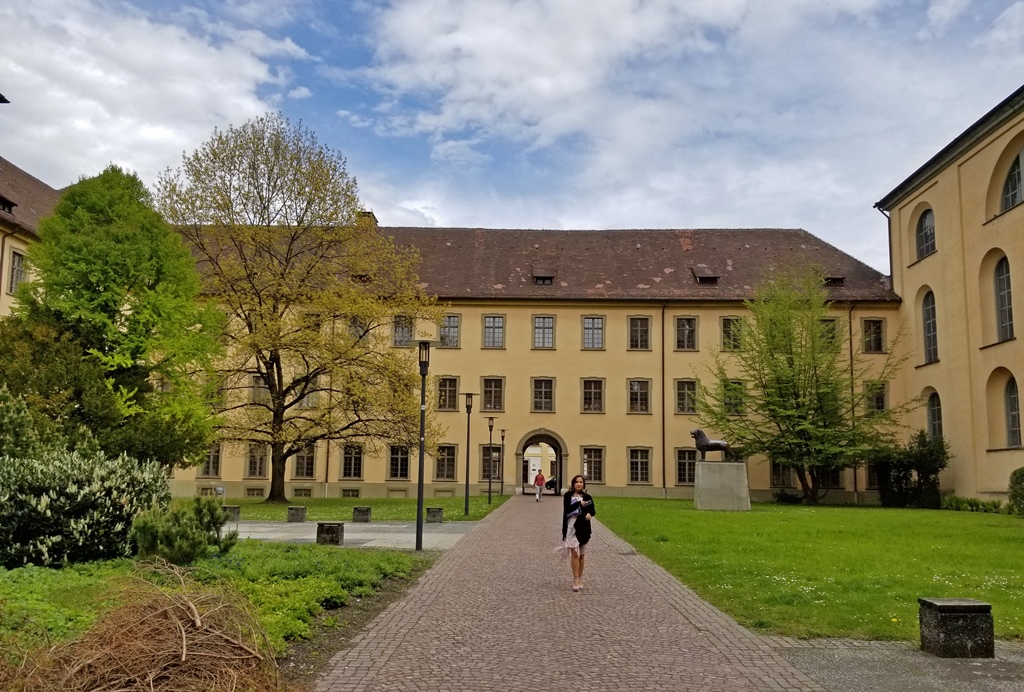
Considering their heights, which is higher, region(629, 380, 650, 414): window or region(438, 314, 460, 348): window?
region(438, 314, 460, 348): window

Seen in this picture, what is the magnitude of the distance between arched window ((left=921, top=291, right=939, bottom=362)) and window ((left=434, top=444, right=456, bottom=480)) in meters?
22.4

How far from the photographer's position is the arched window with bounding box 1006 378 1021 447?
3269 cm

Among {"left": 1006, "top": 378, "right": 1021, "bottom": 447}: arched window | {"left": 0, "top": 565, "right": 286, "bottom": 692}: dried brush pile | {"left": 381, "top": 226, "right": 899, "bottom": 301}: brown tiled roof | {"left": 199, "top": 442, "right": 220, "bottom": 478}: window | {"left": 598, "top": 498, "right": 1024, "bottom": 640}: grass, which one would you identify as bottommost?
{"left": 598, "top": 498, "right": 1024, "bottom": 640}: grass

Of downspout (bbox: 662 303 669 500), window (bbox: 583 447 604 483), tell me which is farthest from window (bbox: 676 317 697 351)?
window (bbox: 583 447 604 483)

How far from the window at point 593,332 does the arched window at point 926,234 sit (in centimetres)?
1498

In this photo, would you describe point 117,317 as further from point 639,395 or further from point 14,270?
point 639,395

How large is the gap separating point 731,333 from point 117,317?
30155 mm

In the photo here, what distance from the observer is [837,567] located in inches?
523

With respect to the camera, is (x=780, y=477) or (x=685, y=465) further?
(x=685, y=465)

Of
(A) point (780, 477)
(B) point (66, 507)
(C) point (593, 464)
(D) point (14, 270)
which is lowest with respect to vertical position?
(B) point (66, 507)

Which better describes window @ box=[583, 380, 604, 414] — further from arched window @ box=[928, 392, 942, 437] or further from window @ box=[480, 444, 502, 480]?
arched window @ box=[928, 392, 942, 437]

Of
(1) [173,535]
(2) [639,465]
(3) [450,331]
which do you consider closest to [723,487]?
(2) [639,465]

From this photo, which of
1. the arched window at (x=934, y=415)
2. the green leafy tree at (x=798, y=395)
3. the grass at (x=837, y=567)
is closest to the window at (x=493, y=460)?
the green leafy tree at (x=798, y=395)

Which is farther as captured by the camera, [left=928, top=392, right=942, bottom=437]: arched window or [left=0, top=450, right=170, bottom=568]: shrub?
[left=928, top=392, right=942, bottom=437]: arched window
